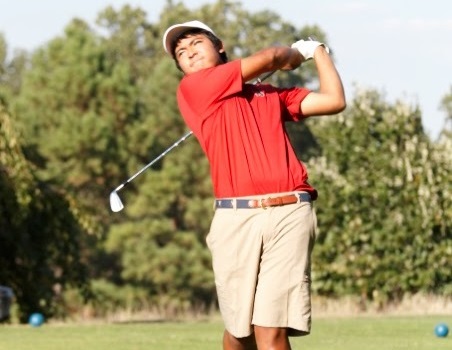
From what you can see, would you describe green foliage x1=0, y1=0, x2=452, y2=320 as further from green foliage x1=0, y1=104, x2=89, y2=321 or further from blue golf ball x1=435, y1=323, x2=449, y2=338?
blue golf ball x1=435, y1=323, x2=449, y2=338

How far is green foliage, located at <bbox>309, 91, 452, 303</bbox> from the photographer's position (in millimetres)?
24656

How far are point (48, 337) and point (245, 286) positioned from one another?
7.71 meters

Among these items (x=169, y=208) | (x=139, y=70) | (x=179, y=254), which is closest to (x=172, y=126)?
(x=169, y=208)

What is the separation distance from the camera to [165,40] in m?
7.14

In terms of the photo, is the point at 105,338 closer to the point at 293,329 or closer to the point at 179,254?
the point at 293,329

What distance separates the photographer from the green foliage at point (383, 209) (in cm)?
2466

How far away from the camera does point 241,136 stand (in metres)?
6.75

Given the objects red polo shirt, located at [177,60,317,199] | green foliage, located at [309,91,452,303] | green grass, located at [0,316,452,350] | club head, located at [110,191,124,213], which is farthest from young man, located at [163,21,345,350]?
green foliage, located at [309,91,452,303]

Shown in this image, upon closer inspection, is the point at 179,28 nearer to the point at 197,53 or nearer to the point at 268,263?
the point at 197,53

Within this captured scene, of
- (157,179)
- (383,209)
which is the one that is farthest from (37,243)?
(157,179)

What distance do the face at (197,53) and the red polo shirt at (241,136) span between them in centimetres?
12

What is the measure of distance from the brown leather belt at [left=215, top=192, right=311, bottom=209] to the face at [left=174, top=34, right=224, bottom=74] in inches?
26.6

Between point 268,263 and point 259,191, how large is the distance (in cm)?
35

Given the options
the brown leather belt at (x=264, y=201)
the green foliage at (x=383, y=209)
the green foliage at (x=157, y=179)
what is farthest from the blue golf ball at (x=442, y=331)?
the green foliage at (x=383, y=209)
